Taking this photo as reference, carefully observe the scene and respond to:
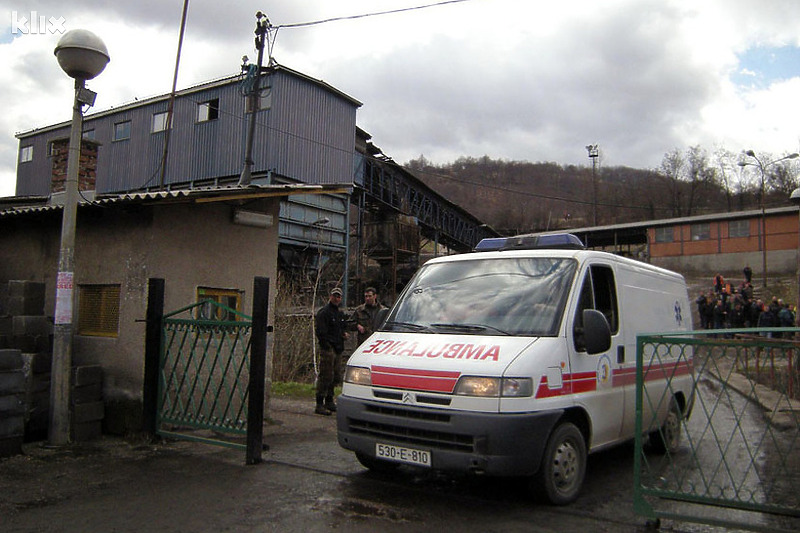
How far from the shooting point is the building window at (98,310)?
7.71 meters

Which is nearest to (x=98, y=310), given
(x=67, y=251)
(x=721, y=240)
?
(x=67, y=251)

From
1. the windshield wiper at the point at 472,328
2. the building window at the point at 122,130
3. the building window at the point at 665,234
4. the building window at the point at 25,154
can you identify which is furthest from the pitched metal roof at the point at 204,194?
the building window at the point at 665,234

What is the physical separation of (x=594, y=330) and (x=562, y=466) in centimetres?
116

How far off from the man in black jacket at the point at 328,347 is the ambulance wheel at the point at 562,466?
4.72m

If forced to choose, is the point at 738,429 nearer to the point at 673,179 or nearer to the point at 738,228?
the point at 738,228

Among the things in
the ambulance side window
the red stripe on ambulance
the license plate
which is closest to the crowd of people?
the ambulance side window

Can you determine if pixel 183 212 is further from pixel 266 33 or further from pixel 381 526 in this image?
pixel 266 33

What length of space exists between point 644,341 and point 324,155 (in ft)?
79.3

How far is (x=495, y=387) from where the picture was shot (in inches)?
182

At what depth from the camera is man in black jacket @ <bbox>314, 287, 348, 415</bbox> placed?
9.12 meters

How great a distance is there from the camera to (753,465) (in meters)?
4.31

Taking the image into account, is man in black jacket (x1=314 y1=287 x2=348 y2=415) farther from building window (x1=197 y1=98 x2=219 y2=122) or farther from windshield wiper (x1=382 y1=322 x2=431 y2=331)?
building window (x1=197 y1=98 x2=219 y2=122)

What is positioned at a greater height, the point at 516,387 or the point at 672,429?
the point at 516,387

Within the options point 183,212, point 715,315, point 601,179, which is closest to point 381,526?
point 183,212
